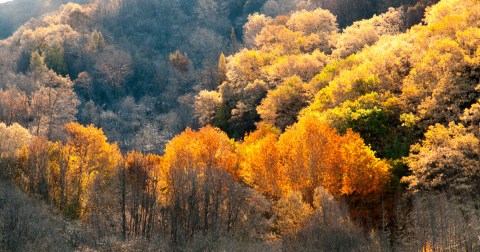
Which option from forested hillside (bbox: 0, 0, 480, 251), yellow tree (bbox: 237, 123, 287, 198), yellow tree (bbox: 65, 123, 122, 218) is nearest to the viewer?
forested hillside (bbox: 0, 0, 480, 251)

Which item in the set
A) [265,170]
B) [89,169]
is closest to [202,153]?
[265,170]

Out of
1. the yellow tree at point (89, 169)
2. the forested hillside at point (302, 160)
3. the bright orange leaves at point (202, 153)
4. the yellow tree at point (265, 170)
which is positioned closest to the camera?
the forested hillside at point (302, 160)

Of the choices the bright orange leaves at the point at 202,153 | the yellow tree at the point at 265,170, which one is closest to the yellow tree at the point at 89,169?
the bright orange leaves at the point at 202,153

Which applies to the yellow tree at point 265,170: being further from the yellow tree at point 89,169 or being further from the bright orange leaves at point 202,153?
the yellow tree at point 89,169

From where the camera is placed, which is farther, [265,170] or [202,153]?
[202,153]

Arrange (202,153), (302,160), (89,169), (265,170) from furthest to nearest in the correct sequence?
(89,169), (202,153), (265,170), (302,160)

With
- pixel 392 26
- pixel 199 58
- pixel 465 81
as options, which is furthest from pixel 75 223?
pixel 199 58

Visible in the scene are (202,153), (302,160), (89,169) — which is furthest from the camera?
(89,169)

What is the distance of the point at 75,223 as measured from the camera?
4631 cm

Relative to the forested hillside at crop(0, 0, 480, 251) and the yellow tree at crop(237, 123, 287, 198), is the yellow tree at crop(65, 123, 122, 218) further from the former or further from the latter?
the yellow tree at crop(237, 123, 287, 198)

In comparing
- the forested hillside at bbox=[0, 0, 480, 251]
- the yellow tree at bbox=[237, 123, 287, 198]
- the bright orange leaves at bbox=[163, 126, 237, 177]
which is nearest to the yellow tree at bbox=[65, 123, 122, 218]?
the forested hillside at bbox=[0, 0, 480, 251]

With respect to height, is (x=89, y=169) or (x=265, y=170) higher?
(x=89, y=169)

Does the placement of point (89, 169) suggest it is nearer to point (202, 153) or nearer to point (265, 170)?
point (202, 153)

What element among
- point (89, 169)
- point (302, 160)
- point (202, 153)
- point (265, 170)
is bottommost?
point (265, 170)
